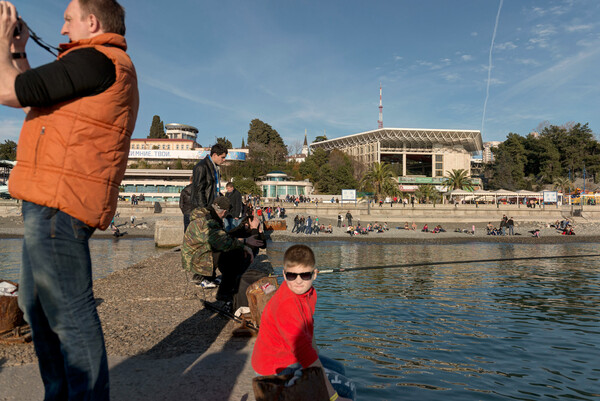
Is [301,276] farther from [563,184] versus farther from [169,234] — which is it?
[563,184]

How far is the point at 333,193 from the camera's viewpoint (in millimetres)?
68625

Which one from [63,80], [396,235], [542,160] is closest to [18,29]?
[63,80]

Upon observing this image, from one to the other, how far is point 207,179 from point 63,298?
483cm

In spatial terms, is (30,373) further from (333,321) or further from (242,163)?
(242,163)

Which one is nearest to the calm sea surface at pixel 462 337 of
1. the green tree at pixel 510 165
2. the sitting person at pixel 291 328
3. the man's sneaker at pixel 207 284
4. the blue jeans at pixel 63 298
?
the man's sneaker at pixel 207 284

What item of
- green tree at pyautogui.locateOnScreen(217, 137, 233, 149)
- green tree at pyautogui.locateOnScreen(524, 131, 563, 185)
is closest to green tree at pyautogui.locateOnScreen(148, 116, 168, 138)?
green tree at pyautogui.locateOnScreen(217, 137, 233, 149)

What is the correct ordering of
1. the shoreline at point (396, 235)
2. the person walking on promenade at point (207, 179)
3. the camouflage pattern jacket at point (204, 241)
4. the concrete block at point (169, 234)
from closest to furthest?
1. the camouflage pattern jacket at point (204, 241)
2. the person walking on promenade at point (207, 179)
3. the concrete block at point (169, 234)
4. the shoreline at point (396, 235)

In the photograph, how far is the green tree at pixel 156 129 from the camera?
106m

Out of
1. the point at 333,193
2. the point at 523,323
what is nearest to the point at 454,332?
the point at 523,323

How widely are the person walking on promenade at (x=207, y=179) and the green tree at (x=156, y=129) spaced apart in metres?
106

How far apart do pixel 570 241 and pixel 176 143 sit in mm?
81809

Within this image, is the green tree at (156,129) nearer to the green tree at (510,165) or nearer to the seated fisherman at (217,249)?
the green tree at (510,165)

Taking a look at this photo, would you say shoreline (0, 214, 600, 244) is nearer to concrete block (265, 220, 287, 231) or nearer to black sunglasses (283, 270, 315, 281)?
concrete block (265, 220, 287, 231)

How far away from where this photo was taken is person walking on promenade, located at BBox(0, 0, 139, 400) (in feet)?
5.75
